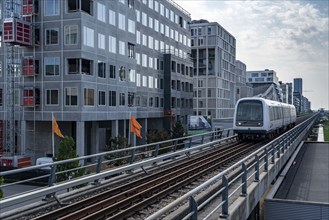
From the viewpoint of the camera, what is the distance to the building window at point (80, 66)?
36.6 meters

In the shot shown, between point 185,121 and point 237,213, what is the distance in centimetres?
5823

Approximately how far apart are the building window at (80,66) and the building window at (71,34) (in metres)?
1.71

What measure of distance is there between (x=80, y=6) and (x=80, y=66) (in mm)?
5748

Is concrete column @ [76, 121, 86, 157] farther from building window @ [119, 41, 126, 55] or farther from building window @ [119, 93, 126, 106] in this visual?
building window @ [119, 41, 126, 55]

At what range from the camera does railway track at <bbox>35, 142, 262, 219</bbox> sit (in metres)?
8.61

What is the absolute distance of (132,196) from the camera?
33.2ft

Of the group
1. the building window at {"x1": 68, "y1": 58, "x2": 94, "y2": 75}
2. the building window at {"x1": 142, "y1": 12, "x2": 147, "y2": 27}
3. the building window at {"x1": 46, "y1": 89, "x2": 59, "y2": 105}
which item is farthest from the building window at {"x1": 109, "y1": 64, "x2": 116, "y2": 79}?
the building window at {"x1": 142, "y1": 12, "x2": 147, "y2": 27}

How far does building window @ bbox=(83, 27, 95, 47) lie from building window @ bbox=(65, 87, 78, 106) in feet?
15.3

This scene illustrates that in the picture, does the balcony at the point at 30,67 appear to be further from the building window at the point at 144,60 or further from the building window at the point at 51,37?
the building window at the point at 144,60

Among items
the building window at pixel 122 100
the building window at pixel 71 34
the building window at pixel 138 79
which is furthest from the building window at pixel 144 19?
the building window at pixel 71 34

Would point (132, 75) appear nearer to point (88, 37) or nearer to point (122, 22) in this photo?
point (122, 22)

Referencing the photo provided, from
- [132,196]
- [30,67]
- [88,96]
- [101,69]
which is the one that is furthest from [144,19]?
[132,196]

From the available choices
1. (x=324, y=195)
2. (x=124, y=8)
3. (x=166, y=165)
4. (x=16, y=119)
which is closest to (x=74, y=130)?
(x=16, y=119)

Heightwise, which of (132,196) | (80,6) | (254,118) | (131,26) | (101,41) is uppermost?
(131,26)
